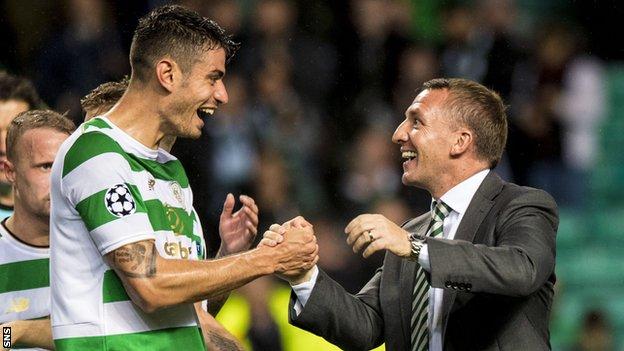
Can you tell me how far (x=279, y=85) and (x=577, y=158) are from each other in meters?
2.17

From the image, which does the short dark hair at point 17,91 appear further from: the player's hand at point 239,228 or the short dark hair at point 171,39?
the short dark hair at point 171,39

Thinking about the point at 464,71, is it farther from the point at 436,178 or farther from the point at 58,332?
the point at 58,332

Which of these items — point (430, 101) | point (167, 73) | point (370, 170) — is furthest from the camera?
point (370, 170)

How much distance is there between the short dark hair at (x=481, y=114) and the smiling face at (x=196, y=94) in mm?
984

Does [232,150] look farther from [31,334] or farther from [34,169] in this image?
[31,334]

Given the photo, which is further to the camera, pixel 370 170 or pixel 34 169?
pixel 370 170

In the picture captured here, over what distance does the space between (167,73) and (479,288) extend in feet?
4.02

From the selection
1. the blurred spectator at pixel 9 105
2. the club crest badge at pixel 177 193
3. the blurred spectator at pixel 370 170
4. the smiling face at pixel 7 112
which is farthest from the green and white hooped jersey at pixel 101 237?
the blurred spectator at pixel 370 170

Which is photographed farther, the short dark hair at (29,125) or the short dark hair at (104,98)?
the short dark hair at (104,98)

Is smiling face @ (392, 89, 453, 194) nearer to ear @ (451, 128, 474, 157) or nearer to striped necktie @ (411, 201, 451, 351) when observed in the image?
ear @ (451, 128, 474, 157)

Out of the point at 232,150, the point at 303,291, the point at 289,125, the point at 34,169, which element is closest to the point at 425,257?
the point at 303,291

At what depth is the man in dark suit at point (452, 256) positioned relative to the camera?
3.43 m

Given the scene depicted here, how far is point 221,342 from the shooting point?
13.1 feet

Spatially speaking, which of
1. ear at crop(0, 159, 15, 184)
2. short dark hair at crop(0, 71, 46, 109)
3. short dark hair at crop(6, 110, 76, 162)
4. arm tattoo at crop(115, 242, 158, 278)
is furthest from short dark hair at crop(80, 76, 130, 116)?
arm tattoo at crop(115, 242, 158, 278)
